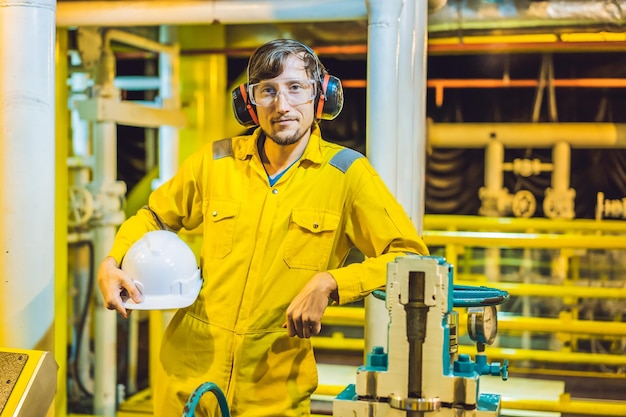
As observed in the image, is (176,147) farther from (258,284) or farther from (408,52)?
(258,284)

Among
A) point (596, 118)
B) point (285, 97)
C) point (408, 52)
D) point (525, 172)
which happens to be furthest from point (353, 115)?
point (285, 97)

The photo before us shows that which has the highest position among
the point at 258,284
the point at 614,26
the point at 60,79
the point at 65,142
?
the point at 614,26

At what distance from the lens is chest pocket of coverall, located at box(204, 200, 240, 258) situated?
235cm

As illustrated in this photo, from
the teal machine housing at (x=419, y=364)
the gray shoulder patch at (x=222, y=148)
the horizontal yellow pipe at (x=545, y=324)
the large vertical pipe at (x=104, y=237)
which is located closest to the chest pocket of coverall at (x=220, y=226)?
the gray shoulder patch at (x=222, y=148)

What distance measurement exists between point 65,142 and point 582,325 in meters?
2.37

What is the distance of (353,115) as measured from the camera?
245 inches

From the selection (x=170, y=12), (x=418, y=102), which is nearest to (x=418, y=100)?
(x=418, y=102)

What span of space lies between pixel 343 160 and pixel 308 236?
0.22m

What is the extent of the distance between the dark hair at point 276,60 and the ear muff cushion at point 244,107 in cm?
6

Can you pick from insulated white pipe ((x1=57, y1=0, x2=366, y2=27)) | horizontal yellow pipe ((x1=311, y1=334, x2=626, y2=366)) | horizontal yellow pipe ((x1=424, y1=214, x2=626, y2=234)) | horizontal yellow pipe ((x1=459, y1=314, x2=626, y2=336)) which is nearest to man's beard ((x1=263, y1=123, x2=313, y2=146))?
insulated white pipe ((x1=57, y1=0, x2=366, y2=27))

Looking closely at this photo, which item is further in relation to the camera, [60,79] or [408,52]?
[60,79]

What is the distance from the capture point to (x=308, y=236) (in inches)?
91.2

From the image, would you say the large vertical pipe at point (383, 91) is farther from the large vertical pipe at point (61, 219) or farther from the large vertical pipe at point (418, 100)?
the large vertical pipe at point (61, 219)

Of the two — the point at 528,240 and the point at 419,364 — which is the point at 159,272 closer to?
the point at 419,364
